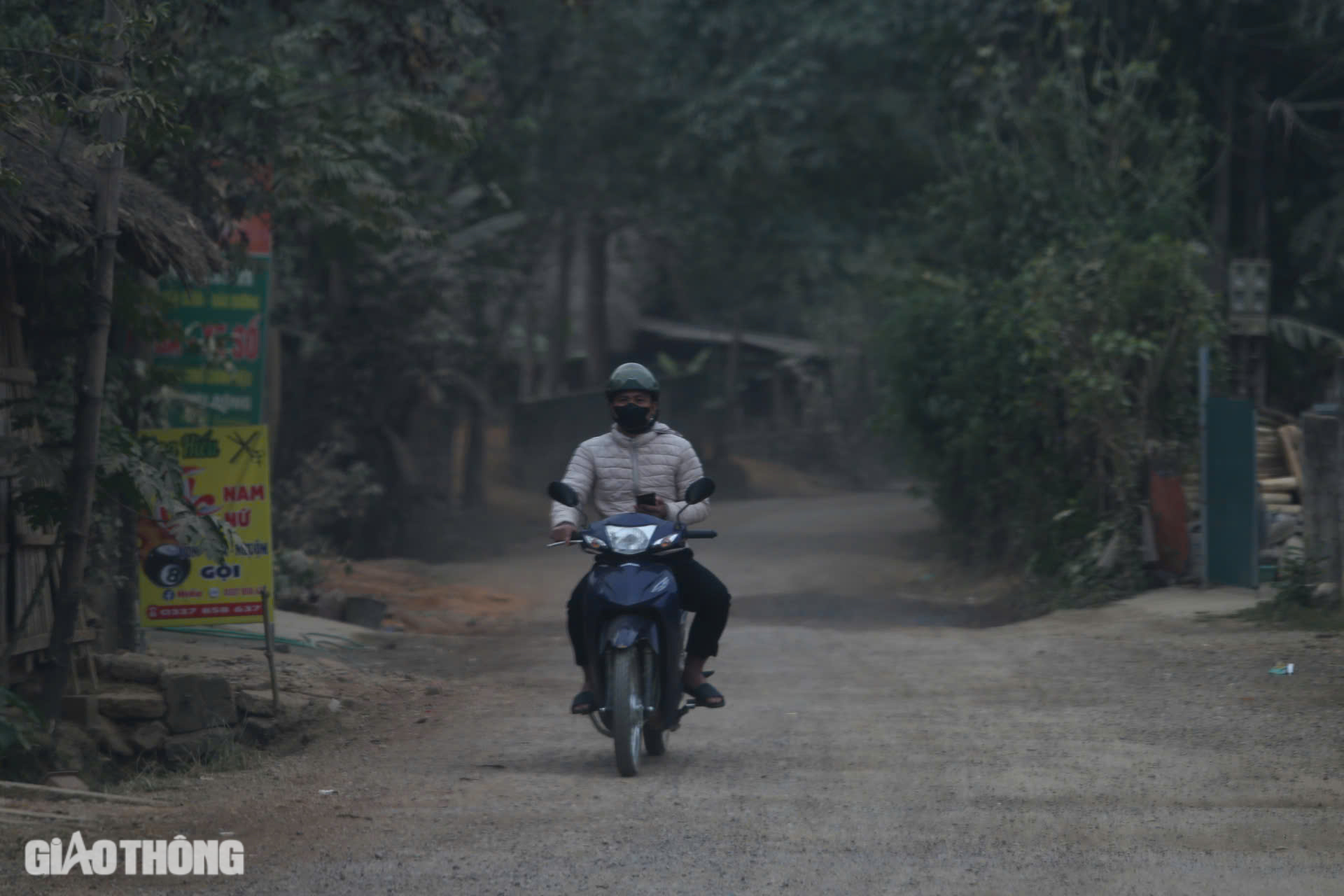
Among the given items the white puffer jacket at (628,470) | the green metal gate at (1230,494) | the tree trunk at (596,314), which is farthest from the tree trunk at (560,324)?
the white puffer jacket at (628,470)

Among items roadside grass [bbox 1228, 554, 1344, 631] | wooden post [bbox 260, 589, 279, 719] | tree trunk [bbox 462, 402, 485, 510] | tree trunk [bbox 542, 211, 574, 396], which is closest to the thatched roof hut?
wooden post [bbox 260, 589, 279, 719]

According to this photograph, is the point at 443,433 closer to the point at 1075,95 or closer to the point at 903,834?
the point at 1075,95

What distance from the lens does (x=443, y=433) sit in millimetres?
25328

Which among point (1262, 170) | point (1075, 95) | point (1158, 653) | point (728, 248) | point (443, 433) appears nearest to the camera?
point (1158, 653)

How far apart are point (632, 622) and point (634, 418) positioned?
963 mm

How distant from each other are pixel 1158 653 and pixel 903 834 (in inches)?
201

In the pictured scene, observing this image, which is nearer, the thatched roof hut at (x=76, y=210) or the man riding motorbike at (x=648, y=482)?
the man riding motorbike at (x=648, y=482)

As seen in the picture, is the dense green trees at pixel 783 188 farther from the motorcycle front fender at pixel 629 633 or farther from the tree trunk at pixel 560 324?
the motorcycle front fender at pixel 629 633

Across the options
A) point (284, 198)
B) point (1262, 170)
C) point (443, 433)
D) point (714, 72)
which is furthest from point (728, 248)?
point (284, 198)

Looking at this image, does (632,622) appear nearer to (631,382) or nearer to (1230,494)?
(631,382)

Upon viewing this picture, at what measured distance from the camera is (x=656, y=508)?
6461 millimetres

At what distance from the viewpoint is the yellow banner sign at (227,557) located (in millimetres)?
8156

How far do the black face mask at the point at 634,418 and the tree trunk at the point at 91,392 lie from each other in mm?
2356

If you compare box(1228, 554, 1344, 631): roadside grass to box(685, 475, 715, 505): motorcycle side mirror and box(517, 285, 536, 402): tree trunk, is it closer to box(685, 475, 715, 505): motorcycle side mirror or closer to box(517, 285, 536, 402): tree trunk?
box(685, 475, 715, 505): motorcycle side mirror
